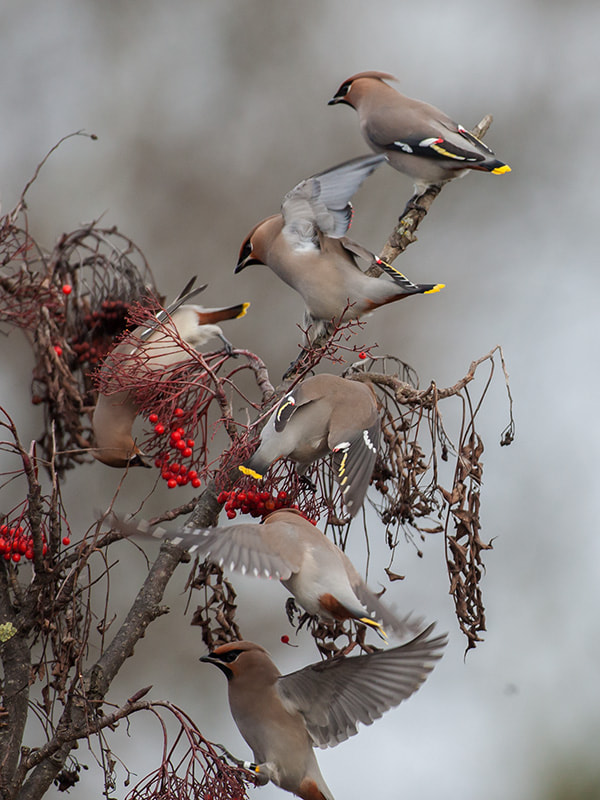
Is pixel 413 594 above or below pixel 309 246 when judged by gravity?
above

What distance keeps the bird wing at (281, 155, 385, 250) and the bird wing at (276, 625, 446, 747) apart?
1.16 metres

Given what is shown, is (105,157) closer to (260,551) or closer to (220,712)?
(220,712)

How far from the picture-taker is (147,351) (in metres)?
2.97

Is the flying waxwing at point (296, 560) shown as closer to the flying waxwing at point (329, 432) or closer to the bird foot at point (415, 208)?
the flying waxwing at point (329, 432)

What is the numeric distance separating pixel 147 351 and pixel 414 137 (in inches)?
53.6

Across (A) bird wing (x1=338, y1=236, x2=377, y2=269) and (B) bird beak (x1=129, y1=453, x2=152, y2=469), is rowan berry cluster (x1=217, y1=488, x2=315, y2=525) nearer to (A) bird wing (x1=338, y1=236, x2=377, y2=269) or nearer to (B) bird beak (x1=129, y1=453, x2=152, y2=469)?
(B) bird beak (x1=129, y1=453, x2=152, y2=469)

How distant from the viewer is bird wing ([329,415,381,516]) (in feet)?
8.19

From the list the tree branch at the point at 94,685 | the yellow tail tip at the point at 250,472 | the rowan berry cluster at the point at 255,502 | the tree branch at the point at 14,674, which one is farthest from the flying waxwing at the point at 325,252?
the tree branch at the point at 14,674

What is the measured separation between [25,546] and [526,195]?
5413 millimetres

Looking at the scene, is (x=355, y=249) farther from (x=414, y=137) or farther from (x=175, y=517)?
(x=175, y=517)

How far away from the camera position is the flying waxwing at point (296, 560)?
242 cm

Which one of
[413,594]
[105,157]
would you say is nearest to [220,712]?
[413,594]

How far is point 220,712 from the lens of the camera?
6.93 m

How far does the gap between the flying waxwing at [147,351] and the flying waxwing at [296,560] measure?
0.29 meters
